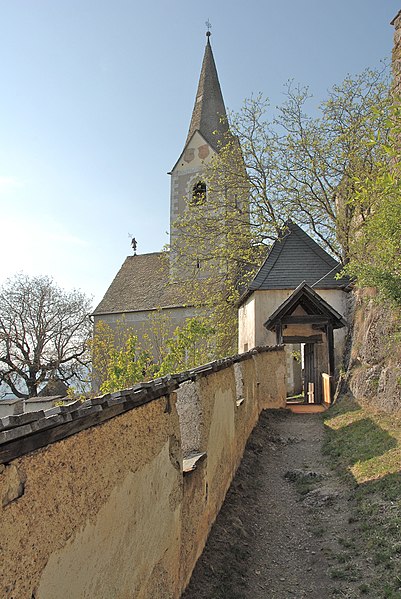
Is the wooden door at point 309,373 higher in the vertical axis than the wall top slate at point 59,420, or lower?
lower

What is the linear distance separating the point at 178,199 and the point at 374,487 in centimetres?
2731

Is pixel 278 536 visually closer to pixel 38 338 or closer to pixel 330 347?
pixel 330 347

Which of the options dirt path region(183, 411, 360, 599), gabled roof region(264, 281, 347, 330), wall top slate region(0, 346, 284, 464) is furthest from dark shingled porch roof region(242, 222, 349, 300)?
wall top slate region(0, 346, 284, 464)

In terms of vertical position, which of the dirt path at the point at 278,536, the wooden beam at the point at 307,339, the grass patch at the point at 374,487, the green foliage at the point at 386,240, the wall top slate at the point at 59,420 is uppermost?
the green foliage at the point at 386,240

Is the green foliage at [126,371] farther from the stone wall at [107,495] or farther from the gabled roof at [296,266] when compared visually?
the gabled roof at [296,266]

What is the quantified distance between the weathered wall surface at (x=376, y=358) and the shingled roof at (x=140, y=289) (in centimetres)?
1469

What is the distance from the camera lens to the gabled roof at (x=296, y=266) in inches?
730

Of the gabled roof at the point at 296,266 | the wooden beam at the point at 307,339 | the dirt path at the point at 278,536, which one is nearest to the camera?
the dirt path at the point at 278,536

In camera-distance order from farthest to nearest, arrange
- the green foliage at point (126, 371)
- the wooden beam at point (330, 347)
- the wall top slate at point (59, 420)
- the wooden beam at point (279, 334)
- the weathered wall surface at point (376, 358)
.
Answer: the wooden beam at point (279, 334) < the wooden beam at point (330, 347) < the green foliage at point (126, 371) < the weathered wall surface at point (376, 358) < the wall top slate at point (59, 420)

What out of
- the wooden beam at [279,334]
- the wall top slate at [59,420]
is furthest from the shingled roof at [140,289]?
the wall top slate at [59,420]

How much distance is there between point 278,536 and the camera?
5730 mm

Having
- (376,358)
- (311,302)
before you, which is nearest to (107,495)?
(376,358)

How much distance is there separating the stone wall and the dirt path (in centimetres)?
31

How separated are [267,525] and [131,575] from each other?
3603 millimetres
